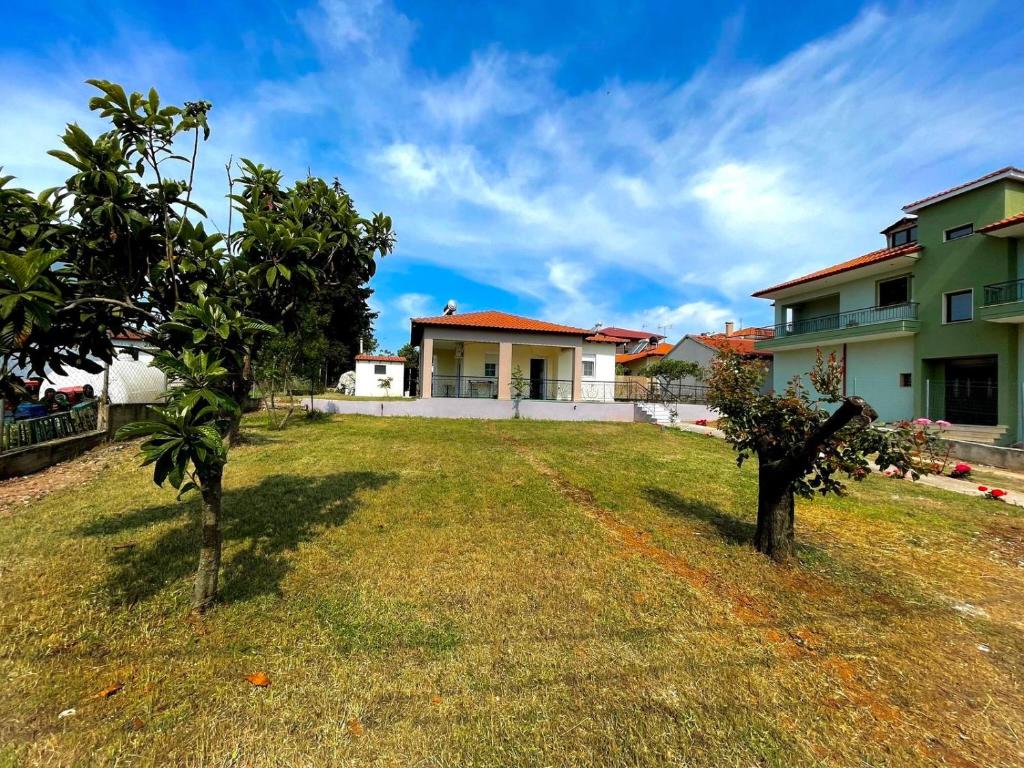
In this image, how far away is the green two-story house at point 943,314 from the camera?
44.8ft

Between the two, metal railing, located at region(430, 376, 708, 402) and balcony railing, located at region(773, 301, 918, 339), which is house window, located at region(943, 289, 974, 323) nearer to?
balcony railing, located at region(773, 301, 918, 339)

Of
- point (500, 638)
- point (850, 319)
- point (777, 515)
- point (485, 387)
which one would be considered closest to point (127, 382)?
point (485, 387)

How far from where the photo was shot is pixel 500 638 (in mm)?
2789

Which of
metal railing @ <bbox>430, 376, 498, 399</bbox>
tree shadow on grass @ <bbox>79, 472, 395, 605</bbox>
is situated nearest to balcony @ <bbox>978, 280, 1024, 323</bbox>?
metal railing @ <bbox>430, 376, 498, 399</bbox>

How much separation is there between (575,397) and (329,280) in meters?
15.5

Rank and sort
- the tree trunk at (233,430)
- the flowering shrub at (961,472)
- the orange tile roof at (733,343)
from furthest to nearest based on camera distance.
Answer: the flowering shrub at (961,472), the orange tile roof at (733,343), the tree trunk at (233,430)

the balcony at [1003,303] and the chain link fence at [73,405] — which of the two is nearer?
the chain link fence at [73,405]

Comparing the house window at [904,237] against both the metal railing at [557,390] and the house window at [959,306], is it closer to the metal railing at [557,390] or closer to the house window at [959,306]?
the house window at [959,306]

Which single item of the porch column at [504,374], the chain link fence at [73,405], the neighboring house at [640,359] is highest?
the neighboring house at [640,359]

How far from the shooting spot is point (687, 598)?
343 centimetres

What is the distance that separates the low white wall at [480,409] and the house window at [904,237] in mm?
13660

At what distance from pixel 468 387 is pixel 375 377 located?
31.6 ft

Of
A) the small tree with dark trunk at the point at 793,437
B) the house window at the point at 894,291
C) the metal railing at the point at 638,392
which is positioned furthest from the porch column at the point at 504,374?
the house window at the point at 894,291

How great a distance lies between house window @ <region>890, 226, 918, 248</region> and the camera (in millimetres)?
17469
